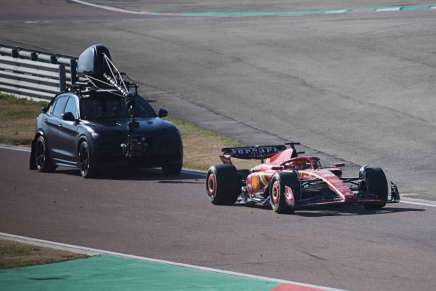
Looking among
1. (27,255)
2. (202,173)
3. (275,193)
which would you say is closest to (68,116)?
(202,173)

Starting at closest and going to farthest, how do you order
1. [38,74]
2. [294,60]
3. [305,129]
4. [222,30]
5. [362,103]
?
[305,129] → [362,103] → [38,74] → [294,60] → [222,30]

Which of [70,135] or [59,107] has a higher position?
[59,107]

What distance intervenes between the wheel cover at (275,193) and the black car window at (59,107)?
701 cm

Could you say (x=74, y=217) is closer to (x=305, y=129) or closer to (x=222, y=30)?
(x=305, y=129)

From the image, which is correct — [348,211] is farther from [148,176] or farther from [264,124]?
[264,124]

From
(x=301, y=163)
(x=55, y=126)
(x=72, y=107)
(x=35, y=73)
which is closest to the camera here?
(x=301, y=163)

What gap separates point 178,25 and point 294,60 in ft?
34.5

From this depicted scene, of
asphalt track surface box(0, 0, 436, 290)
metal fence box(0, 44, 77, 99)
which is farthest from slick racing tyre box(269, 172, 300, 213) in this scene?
metal fence box(0, 44, 77, 99)

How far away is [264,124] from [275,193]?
11336 millimetres

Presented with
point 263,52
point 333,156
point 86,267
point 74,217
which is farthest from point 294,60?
point 86,267

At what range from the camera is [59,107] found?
76.8 feet

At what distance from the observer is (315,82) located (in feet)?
111

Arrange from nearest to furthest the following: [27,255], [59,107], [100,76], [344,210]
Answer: [27,255], [344,210], [59,107], [100,76]

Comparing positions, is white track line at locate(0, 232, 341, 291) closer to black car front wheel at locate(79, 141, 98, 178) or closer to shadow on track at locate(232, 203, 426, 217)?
shadow on track at locate(232, 203, 426, 217)
